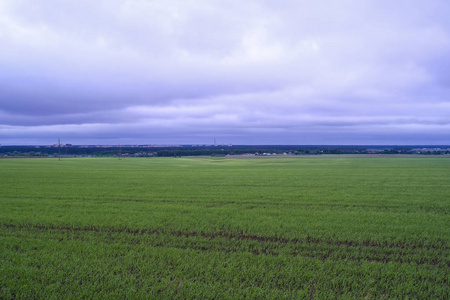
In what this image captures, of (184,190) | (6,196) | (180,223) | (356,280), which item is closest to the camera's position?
(356,280)

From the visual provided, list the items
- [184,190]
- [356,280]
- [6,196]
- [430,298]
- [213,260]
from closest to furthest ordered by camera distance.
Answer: [430,298]
[356,280]
[213,260]
[6,196]
[184,190]

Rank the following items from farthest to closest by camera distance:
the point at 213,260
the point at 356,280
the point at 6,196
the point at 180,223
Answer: the point at 6,196, the point at 180,223, the point at 213,260, the point at 356,280

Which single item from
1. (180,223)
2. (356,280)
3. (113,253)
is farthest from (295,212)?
(113,253)

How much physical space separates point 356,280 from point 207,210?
7.82 metres

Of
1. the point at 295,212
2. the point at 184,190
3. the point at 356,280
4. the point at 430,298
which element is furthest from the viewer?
the point at 184,190

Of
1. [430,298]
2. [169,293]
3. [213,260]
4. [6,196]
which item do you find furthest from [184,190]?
Result: [430,298]

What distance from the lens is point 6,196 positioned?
1661 centimetres

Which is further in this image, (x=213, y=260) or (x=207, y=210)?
(x=207, y=210)

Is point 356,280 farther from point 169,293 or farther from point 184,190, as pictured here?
point 184,190

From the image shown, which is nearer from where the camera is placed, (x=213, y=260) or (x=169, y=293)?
(x=169, y=293)

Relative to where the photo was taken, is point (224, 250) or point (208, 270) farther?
point (224, 250)

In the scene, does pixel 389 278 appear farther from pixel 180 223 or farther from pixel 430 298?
pixel 180 223

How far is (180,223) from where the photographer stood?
10.6m

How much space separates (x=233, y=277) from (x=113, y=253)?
144 inches
